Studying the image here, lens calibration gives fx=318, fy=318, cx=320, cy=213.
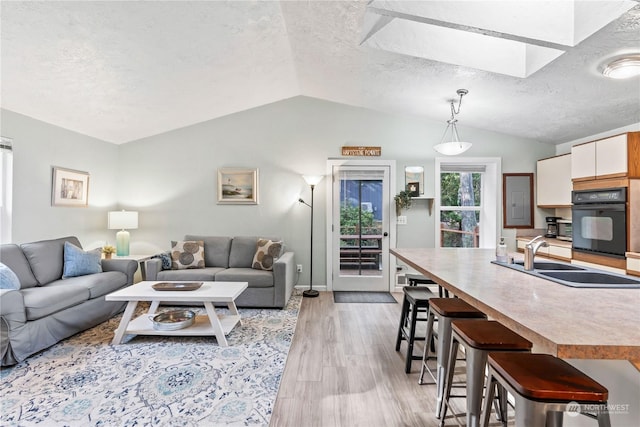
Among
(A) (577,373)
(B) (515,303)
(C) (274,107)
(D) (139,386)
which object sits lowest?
(D) (139,386)

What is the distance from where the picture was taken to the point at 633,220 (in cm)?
292

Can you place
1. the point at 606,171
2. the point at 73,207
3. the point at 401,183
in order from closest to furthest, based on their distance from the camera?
the point at 606,171 → the point at 73,207 → the point at 401,183

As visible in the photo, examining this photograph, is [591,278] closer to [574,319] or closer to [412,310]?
[574,319]

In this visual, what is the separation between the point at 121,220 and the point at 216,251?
141 cm

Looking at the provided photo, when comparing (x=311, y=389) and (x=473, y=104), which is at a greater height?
(x=473, y=104)

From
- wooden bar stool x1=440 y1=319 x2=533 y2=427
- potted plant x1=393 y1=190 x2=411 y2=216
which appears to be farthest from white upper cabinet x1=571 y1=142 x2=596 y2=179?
wooden bar stool x1=440 y1=319 x2=533 y2=427

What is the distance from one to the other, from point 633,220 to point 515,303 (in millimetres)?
2776

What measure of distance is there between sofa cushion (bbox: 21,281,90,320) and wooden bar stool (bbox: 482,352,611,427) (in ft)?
10.9

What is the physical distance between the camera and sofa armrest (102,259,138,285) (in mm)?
3820

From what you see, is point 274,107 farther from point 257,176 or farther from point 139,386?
point 139,386

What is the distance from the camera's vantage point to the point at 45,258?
3.30 metres

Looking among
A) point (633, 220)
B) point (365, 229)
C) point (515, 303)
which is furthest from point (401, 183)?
point (515, 303)

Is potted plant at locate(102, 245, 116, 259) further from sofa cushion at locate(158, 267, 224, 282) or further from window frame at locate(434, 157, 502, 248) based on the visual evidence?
window frame at locate(434, 157, 502, 248)

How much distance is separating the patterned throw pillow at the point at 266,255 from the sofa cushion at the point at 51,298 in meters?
1.83
